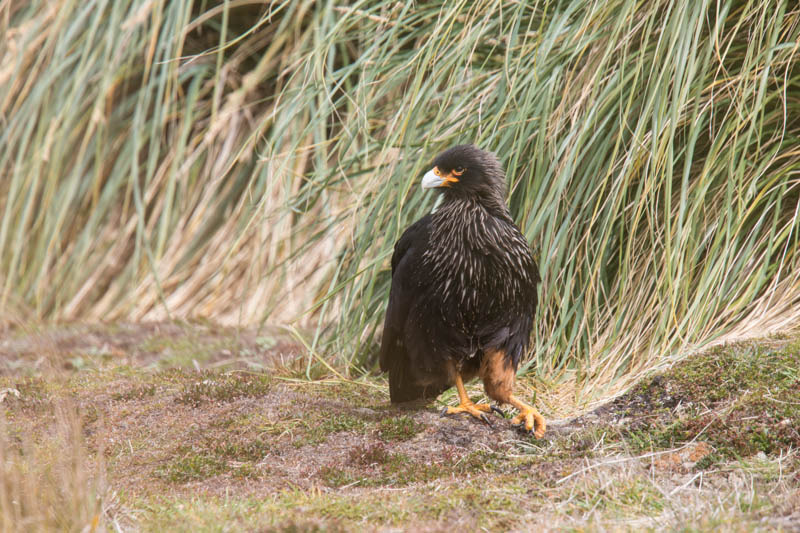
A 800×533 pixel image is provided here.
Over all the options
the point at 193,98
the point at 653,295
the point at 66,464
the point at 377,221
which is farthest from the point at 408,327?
the point at 193,98

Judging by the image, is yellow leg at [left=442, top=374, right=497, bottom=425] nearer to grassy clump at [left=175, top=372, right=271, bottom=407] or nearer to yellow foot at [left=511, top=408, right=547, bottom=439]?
yellow foot at [left=511, top=408, right=547, bottom=439]

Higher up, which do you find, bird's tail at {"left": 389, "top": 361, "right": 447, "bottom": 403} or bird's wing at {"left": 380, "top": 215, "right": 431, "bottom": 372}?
bird's wing at {"left": 380, "top": 215, "right": 431, "bottom": 372}

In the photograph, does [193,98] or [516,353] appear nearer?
[516,353]

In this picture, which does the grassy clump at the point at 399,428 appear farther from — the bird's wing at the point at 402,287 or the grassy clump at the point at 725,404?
the grassy clump at the point at 725,404

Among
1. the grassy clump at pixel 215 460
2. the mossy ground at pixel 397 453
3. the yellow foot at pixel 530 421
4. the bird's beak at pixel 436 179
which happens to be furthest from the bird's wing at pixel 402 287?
the grassy clump at pixel 215 460

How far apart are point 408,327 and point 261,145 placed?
3014 millimetres

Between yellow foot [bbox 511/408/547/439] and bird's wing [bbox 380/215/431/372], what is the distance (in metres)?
0.52

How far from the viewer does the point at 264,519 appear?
2.35m

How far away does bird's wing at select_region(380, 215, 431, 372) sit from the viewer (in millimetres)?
3338

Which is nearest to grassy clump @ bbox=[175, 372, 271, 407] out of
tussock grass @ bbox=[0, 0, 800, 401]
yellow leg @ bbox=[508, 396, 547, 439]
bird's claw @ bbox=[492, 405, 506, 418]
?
tussock grass @ bbox=[0, 0, 800, 401]

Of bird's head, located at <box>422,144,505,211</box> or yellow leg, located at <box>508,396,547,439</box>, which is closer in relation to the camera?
yellow leg, located at <box>508,396,547,439</box>

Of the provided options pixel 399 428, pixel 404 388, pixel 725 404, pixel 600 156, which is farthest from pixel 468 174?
pixel 725 404

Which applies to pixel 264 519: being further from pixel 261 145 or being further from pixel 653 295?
pixel 261 145

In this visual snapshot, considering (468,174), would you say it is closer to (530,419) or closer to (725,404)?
(530,419)
